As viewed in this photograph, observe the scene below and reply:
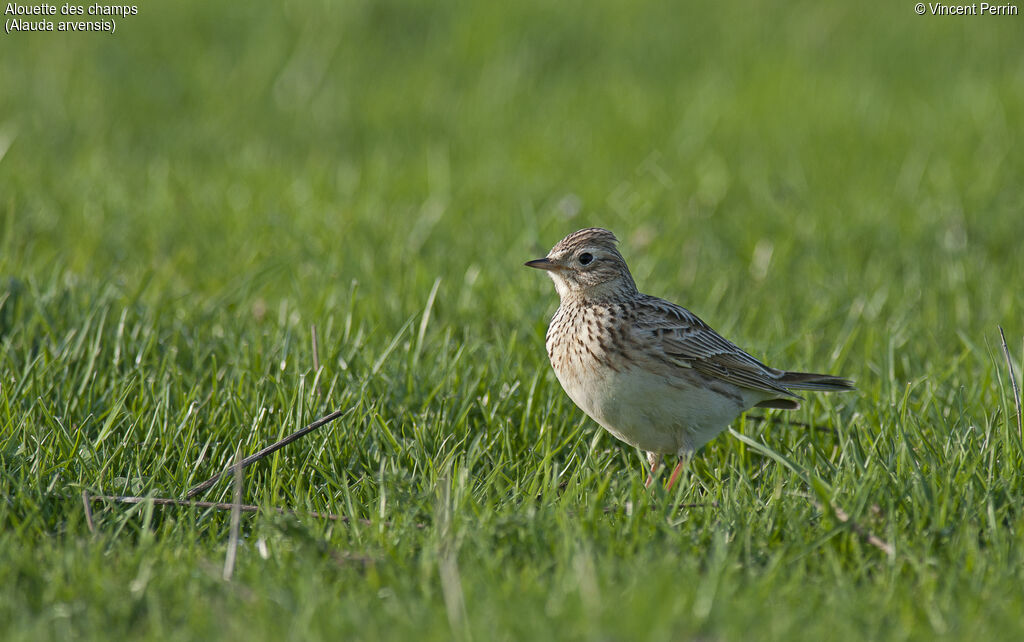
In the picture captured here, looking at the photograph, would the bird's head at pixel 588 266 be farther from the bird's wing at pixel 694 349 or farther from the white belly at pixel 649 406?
the white belly at pixel 649 406

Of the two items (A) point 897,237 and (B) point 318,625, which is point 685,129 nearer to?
(A) point 897,237

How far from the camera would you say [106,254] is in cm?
709

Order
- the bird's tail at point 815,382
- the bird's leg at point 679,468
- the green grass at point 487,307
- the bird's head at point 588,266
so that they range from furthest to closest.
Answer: the bird's head at point 588,266 < the bird's tail at point 815,382 < the bird's leg at point 679,468 < the green grass at point 487,307

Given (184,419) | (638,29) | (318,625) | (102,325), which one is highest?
(638,29)

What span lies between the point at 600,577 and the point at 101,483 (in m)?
1.85

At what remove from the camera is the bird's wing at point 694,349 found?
479cm

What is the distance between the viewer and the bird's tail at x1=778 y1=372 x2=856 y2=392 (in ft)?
16.2

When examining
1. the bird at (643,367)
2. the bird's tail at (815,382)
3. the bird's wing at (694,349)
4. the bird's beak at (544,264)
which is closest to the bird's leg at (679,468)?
the bird at (643,367)

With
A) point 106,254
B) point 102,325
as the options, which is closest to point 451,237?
point 106,254

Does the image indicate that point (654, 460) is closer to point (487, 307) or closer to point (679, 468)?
point (679, 468)

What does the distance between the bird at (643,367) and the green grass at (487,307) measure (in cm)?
20

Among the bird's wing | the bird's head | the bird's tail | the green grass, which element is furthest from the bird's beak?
the bird's tail

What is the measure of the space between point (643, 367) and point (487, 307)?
175 centimetres

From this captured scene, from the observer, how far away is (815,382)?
4.95 metres
